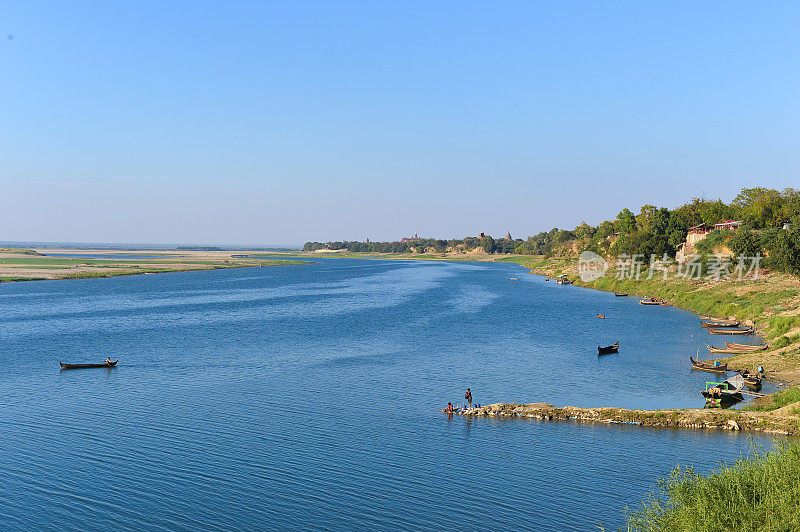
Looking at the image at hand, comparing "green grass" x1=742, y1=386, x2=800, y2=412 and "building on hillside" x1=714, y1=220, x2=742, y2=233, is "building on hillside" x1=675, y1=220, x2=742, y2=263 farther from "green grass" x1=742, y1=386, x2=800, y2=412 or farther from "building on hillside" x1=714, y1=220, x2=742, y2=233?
"green grass" x1=742, y1=386, x2=800, y2=412

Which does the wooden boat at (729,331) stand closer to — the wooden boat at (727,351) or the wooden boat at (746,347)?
the wooden boat at (746,347)

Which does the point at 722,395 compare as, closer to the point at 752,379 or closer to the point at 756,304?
the point at 752,379

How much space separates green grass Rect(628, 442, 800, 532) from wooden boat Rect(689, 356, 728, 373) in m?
43.4

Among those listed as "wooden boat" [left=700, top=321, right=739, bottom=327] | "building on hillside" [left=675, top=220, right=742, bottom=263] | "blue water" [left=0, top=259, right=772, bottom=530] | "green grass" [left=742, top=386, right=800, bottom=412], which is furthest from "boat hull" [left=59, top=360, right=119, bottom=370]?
"building on hillside" [left=675, top=220, right=742, bottom=263]

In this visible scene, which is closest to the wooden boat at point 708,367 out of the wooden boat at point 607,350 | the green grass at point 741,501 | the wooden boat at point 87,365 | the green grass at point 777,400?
the wooden boat at point 607,350

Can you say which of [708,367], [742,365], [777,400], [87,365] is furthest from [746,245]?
[87,365]

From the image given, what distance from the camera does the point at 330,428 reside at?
48.9 metres

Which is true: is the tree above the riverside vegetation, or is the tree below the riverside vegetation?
above

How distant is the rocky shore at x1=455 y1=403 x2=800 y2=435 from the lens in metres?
46.9

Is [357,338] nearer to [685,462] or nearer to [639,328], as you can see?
[639,328]

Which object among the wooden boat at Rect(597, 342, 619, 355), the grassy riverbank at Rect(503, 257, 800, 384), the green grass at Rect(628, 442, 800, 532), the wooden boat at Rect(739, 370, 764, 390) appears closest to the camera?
the green grass at Rect(628, 442, 800, 532)

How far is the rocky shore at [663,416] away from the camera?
46875 mm

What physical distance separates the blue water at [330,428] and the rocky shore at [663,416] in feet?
5.24

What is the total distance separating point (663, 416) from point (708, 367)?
80.0ft
